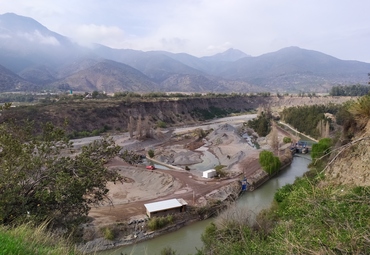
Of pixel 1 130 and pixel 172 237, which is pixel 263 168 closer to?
pixel 172 237

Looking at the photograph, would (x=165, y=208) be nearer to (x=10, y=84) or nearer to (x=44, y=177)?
(x=44, y=177)

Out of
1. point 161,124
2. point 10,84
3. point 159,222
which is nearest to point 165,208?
point 159,222

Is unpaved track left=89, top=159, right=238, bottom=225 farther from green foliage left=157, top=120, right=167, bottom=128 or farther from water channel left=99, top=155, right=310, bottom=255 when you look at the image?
green foliage left=157, top=120, right=167, bottom=128

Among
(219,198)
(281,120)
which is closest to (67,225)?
(219,198)

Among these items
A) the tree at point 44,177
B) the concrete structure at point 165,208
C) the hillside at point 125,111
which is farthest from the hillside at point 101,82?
the tree at point 44,177

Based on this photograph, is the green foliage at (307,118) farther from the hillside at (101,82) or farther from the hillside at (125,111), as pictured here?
the hillside at (101,82)

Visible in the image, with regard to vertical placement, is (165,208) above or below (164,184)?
above

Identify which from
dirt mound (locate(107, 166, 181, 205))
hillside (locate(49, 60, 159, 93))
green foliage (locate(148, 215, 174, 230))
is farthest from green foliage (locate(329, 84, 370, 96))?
hillside (locate(49, 60, 159, 93))

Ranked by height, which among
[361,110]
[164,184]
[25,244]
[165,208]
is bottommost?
[164,184]
